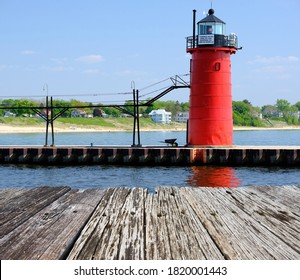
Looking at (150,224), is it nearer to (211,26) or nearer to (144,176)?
(144,176)

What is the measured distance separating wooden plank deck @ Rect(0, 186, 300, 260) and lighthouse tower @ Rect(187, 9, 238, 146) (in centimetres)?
2582

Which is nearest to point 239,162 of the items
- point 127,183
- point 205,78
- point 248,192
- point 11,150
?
point 205,78

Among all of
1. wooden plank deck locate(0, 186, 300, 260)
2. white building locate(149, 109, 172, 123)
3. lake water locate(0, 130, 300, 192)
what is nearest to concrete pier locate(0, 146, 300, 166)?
lake water locate(0, 130, 300, 192)

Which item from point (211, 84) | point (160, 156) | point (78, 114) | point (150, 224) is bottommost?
point (160, 156)

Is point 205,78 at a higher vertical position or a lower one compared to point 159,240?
higher

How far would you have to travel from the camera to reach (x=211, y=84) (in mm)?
31188

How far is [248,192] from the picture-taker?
5.42 m

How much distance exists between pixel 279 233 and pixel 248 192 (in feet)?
5.66

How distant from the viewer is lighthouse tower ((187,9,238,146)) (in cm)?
3116

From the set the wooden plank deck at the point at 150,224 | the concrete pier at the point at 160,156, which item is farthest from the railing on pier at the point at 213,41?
the wooden plank deck at the point at 150,224

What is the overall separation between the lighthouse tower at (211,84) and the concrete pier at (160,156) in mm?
1026

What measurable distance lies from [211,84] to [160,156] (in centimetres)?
553

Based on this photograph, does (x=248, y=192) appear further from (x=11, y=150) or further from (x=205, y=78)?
(x=11, y=150)

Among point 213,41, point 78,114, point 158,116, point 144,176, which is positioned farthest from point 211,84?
point 158,116
